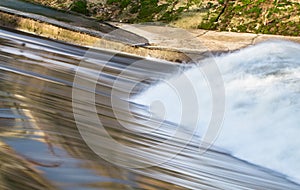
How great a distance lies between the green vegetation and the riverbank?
796mm

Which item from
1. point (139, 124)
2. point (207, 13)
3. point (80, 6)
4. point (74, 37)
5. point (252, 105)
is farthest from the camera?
point (80, 6)

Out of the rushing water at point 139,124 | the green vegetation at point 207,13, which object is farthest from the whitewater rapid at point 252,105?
the green vegetation at point 207,13

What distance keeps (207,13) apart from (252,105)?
37.5ft

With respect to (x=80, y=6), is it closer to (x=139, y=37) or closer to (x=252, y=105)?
(x=139, y=37)

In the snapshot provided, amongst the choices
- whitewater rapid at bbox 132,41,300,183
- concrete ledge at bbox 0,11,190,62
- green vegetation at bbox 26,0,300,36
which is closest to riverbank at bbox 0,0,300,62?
concrete ledge at bbox 0,11,190,62

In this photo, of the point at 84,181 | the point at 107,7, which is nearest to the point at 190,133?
the point at 84,181

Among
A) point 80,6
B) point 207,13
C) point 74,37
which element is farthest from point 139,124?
point 80,6

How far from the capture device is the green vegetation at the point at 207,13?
17.2m

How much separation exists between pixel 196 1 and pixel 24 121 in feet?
49.6

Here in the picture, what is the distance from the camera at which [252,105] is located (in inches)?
319

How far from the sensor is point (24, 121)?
5.89 m

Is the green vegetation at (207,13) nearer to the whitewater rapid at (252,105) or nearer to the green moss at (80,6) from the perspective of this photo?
the green moss at (80,6)

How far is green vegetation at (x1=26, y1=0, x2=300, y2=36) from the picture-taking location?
17234 millimetres

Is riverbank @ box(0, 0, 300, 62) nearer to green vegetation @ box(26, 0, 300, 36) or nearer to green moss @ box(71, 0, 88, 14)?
green vegetation @ box(26, 0, 300, 36)
